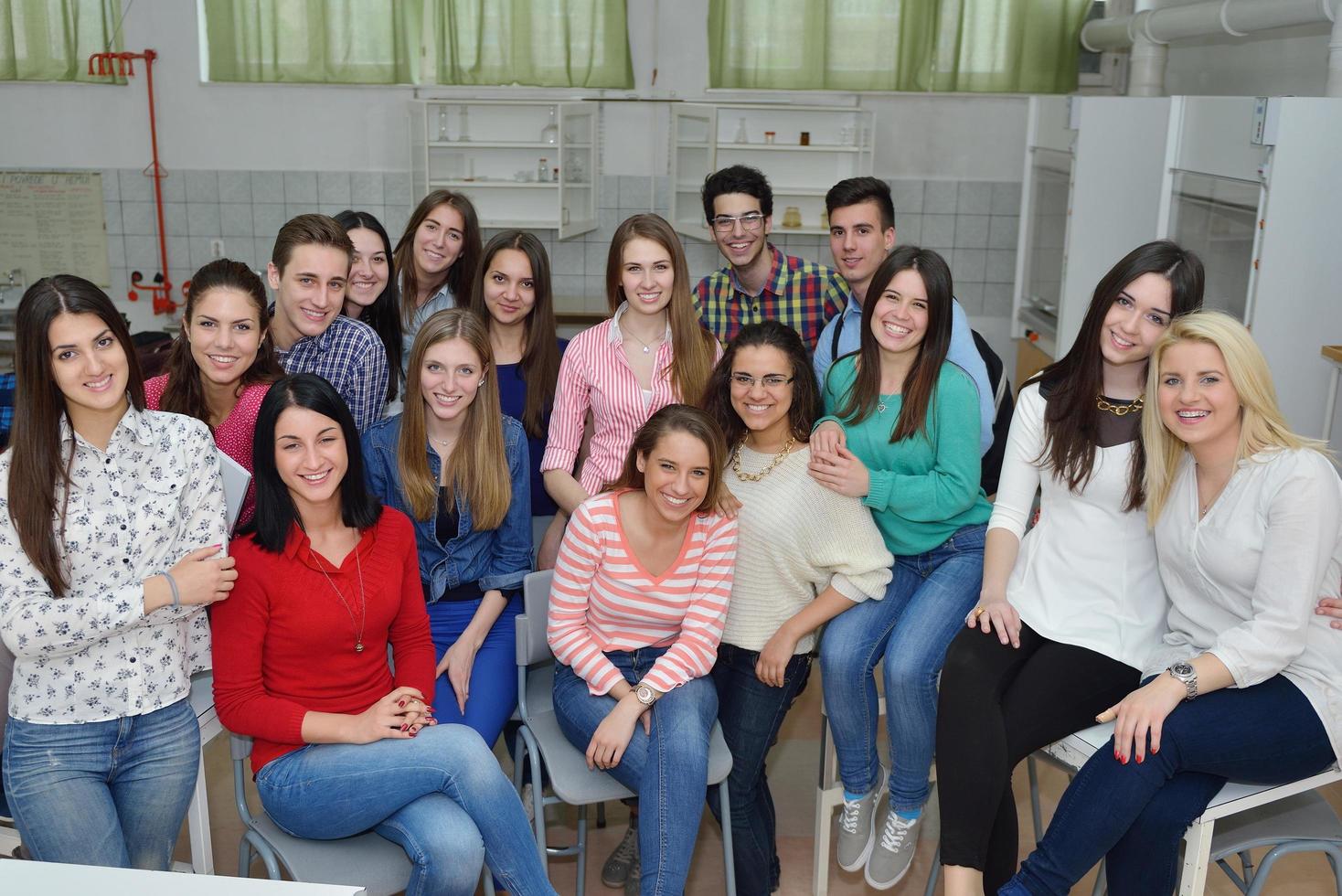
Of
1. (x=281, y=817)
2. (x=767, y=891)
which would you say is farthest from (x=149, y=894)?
(x=767, y=891)

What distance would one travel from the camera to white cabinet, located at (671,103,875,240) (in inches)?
205

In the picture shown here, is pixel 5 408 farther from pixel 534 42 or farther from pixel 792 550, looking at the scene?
pixel 534 42

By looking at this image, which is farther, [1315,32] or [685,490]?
[1315,32]

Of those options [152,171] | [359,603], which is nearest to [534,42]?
[152,171]

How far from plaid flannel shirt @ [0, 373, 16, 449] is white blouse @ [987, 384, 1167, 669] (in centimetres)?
196

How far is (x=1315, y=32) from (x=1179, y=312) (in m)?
2.52

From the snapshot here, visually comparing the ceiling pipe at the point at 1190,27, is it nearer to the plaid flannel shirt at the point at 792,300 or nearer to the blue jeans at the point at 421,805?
the plaid flannel shirt at the point at 792,300

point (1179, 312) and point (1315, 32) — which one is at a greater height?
point (1315, 32)

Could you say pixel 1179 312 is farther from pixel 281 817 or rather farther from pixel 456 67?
pixel 456 67

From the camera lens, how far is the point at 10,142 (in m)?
5.52

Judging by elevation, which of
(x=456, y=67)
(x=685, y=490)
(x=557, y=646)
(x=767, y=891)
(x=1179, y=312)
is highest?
(x=456, y=67)

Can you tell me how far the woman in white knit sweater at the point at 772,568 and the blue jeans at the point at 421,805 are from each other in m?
0.54

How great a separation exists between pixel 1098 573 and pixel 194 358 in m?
1.86

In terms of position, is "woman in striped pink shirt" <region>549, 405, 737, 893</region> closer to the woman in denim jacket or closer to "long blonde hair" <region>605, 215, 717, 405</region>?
the woman in denim jacket
